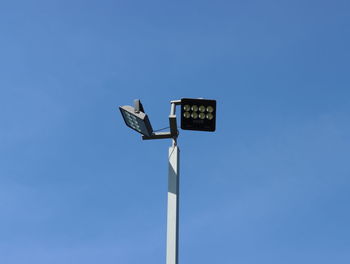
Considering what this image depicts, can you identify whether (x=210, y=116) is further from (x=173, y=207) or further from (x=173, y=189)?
(x=173, y=207)

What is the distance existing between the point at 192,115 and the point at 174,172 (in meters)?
0.81

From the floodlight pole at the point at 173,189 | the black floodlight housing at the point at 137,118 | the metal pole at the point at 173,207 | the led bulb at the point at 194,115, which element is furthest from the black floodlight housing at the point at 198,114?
the black floodlight housing at the point at 137,118

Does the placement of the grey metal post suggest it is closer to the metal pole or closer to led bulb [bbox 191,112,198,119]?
the metal pole

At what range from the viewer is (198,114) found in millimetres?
9266

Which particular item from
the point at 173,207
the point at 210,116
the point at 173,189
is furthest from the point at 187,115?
the point at 173,207

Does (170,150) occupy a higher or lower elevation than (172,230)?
higher

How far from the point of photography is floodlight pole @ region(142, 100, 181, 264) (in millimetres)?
8680

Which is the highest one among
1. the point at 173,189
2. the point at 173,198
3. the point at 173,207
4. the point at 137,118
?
the point at 137,118

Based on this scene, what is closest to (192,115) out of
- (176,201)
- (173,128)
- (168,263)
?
(173,128)

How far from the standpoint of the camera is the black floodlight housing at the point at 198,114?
30.3 ft

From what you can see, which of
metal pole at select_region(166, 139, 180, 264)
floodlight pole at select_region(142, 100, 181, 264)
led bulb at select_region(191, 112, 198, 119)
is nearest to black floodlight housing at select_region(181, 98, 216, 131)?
led bulb at select_region(191, 112, 198, 119)

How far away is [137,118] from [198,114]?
2.73 ft
